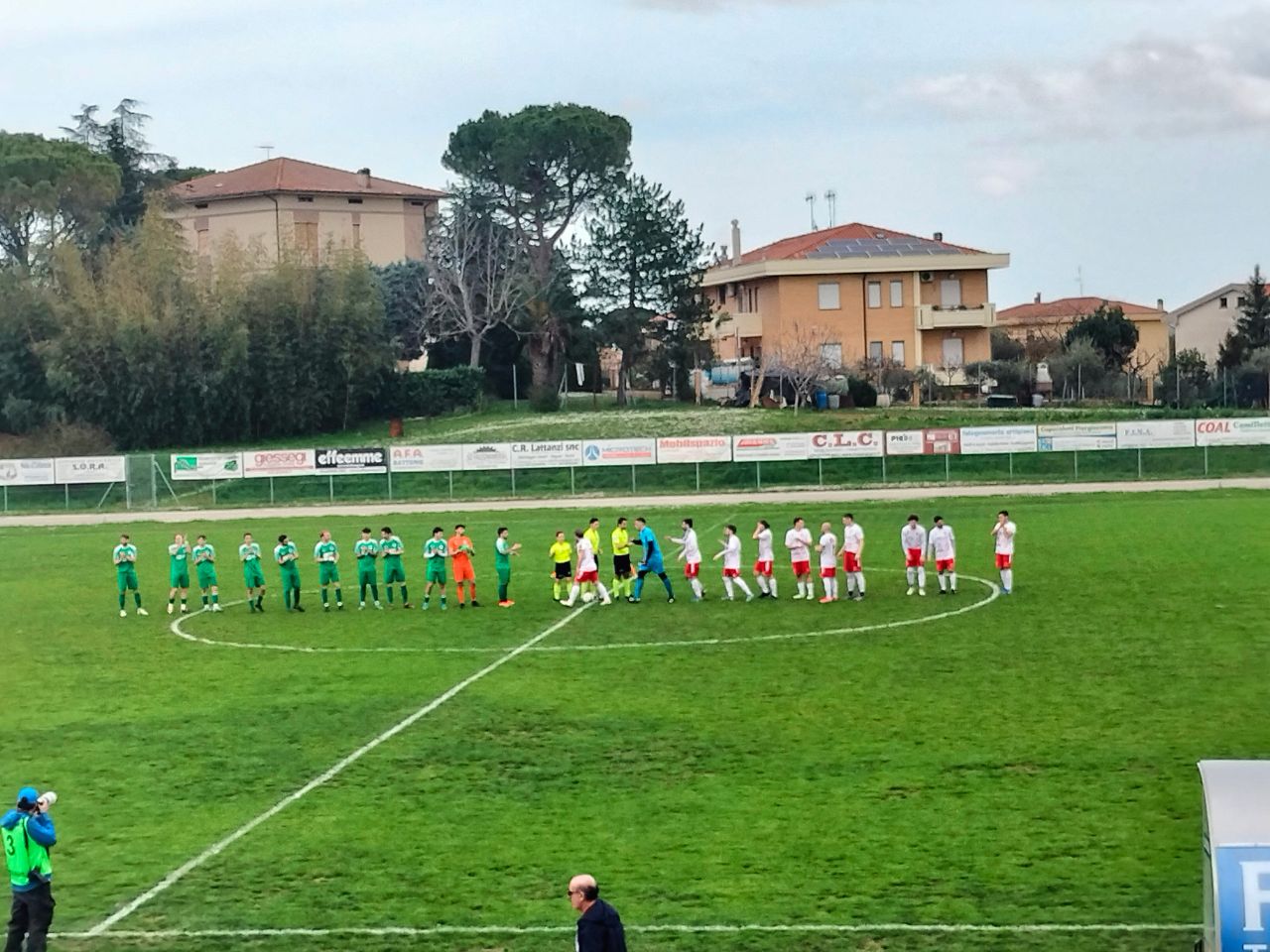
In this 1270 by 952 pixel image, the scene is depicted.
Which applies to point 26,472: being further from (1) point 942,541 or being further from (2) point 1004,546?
(2) point 1004,546

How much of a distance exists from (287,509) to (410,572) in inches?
813

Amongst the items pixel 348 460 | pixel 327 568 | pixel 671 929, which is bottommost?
pixel 671 929

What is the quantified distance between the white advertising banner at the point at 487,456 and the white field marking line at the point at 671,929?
46.2m

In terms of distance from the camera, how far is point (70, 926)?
45.4 ft

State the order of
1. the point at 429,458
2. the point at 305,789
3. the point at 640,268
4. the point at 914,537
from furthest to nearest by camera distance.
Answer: the point at 640,268 → the point at 429,458 → the point at 914,537 → the point at 305,789

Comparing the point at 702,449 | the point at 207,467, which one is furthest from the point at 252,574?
the point at 207,467

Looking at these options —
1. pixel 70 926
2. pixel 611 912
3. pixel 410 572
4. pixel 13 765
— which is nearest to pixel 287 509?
pixel 410 572

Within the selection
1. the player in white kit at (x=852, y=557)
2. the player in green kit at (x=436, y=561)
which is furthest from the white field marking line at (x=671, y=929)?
the player in green kit at (x=436, y=561)

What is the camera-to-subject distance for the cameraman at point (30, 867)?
12250 mm

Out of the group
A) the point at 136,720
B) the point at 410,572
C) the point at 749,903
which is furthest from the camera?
the point at 410,572

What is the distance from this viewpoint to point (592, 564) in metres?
31.8

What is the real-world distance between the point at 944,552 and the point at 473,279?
5941cm

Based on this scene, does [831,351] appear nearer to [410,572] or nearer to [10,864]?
[410,572]

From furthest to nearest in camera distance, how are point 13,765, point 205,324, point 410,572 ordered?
point 205,324, point 410,572, point 13,765
